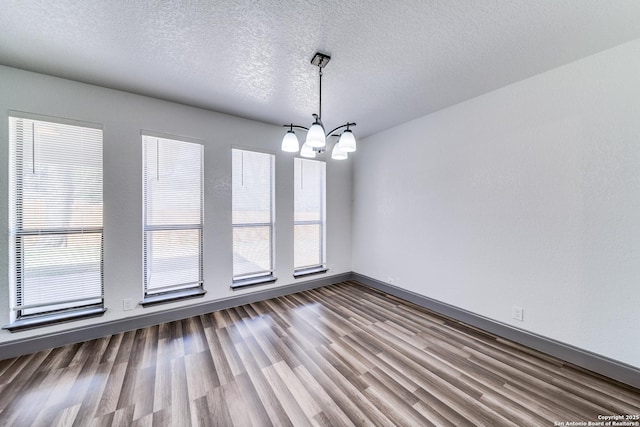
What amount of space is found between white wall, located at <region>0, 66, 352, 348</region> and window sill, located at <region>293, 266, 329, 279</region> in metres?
0.10

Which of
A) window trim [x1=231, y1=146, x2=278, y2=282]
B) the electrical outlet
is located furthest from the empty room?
window trim [x1=231, y1=146, x2=278, y2=282]

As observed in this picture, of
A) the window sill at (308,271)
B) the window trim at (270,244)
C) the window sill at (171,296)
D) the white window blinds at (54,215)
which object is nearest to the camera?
the white window blinds at (54,215)

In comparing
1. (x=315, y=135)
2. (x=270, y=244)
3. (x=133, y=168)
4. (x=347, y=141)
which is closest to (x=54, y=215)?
(x=133, y=168)

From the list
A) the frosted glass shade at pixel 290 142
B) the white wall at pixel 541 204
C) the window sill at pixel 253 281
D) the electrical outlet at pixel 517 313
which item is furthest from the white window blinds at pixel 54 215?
the electrical outlet at pixel 517 313

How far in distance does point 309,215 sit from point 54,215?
126 inches

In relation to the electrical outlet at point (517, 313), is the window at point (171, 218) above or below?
above

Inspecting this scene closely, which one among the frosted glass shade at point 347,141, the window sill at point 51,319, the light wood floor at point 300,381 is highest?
the frosted glass shade at point 347,141

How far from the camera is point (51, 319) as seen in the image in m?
2.35

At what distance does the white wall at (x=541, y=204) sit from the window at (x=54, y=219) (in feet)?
13.5

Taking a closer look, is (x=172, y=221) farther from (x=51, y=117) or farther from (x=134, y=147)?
(x=51, y=117)

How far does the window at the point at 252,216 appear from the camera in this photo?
3.50 m

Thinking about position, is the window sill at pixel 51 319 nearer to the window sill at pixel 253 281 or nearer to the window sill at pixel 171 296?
the window sill at pixel 171 296

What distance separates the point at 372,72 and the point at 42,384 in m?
4.03

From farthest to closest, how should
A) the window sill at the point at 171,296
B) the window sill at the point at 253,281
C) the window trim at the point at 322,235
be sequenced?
the window trim at the point at 322,235
the window sill at the point at 253,281
the window sill at the point at 171,296
